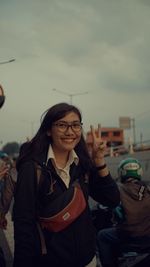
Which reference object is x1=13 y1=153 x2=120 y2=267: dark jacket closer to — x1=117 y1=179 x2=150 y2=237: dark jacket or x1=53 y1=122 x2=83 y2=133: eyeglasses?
x1=53 y1=122 x2=83 y2=133: eyeglasses

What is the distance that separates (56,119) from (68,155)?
0.82 ft

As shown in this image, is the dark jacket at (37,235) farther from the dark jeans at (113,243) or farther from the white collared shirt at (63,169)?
the dark jeans at (113,243)

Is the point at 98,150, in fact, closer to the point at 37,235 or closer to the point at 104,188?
the point at 104,188

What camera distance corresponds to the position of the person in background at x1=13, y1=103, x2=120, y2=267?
108 inches

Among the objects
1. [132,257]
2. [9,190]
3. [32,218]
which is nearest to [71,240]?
[32,218]

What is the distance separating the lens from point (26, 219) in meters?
2.73

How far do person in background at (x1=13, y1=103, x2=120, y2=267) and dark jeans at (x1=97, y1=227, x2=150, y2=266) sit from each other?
117cm

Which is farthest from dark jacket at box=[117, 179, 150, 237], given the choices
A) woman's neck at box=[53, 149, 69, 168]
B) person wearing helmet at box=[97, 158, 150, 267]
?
woman's neck at box=[53, 149, 69, 168]

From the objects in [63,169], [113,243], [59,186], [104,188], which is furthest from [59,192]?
[113,243]

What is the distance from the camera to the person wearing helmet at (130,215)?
13.9ft

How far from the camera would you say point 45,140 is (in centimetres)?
308

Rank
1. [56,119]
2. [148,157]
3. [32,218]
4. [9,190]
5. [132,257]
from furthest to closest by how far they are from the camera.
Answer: [148,157], [9,190], [132,257], [56,119], [32,218]

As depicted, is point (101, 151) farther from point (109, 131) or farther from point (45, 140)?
point (109, 131)

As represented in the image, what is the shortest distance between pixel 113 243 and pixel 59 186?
180 cm
